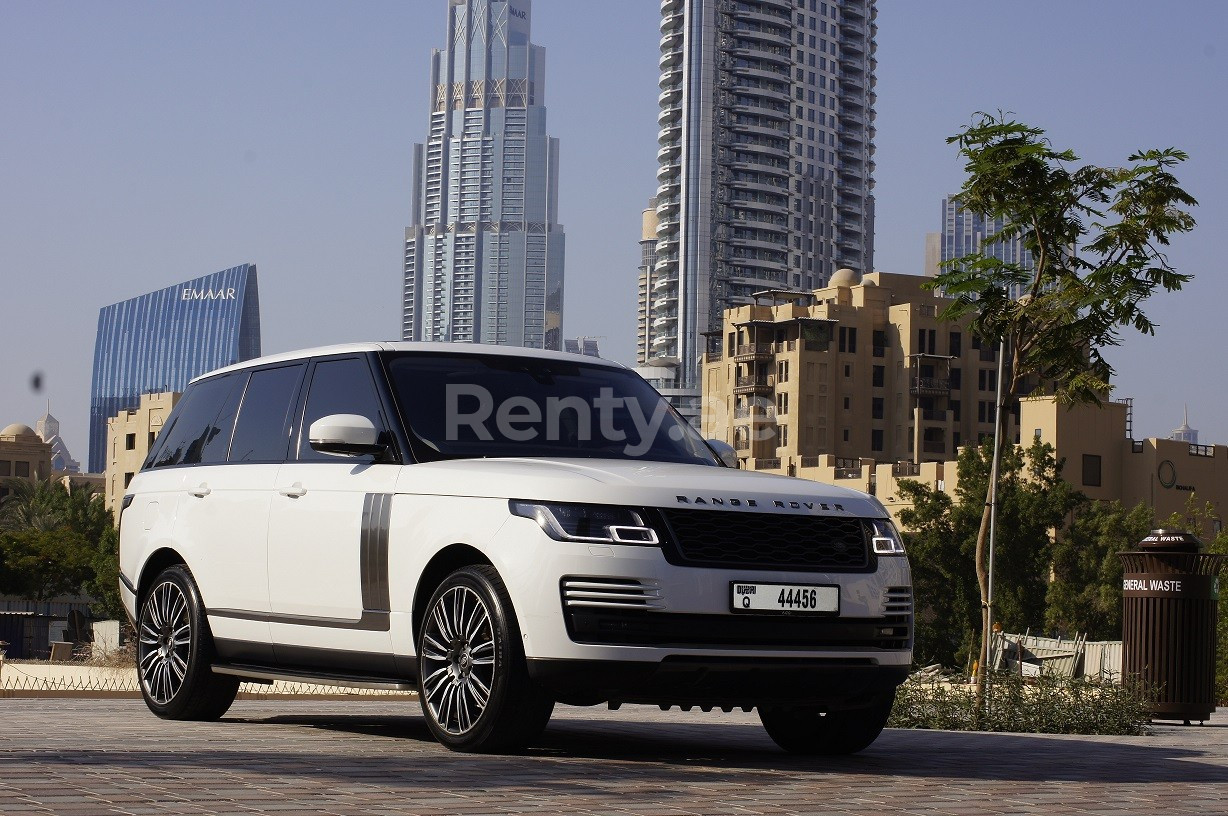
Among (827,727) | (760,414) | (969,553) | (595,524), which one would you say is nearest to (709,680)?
(595,524)

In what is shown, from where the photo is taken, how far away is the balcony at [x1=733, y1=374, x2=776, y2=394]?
14150 centimetres

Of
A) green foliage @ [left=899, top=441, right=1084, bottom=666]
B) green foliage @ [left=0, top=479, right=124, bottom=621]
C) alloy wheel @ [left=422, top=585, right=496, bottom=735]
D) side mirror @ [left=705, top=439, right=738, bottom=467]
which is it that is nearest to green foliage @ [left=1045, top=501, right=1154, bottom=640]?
green foliage @ [left=899, top=441, right=1084, bottom=666]

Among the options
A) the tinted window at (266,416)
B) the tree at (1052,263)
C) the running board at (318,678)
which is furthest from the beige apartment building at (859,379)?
the running board at (318,678)

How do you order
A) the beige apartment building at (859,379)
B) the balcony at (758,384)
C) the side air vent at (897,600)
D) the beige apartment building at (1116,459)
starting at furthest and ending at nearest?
the balcony at (758,384) < the beige apartment building at (859,379) < the beige apartment building at (1116,459) < the side air vent at (897,600)

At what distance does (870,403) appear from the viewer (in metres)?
141

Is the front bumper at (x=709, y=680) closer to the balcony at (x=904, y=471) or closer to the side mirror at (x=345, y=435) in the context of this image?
the side mirror at (x=345, y=435)

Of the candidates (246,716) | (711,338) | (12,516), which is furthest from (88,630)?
(246,716)

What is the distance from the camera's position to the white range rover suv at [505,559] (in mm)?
7465

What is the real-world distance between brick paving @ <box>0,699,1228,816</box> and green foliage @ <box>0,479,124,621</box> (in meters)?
73.5

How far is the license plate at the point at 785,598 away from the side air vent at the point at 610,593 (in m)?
0.34

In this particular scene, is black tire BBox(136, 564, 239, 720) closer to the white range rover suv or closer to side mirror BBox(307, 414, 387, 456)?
the white range rover suv

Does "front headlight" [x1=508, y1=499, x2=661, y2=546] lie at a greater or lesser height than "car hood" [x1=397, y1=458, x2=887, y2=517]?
lesser

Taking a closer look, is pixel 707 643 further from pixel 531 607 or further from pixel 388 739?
pixel 388 739

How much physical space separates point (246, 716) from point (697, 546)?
171 inches
